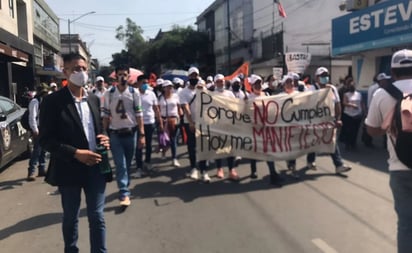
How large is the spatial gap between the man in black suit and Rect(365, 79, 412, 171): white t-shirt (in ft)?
7.28

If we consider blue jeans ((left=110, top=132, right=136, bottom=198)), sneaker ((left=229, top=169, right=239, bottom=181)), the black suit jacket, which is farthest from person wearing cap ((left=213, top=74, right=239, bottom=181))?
the black suit jacket

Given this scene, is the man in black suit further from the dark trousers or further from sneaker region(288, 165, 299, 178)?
the dark trousers

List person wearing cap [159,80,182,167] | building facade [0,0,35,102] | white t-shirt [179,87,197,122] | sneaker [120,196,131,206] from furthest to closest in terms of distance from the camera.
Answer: building facade [0,0,35,102]
person wearing cap [159,80,182,167]
white t-shirt [179,87,197,122]
sneaker [120,196,131,206]

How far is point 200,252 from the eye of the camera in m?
4.50

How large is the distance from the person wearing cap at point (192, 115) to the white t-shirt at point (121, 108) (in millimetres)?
1498

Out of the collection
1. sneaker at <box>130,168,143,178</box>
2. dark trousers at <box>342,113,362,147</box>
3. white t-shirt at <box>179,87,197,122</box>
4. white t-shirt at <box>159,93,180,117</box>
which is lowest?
sneaker at <box>130,168,143,178</box>

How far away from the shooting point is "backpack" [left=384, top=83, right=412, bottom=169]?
3.15m

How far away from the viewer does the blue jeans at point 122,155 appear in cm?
627

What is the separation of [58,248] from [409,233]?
3.40 metres

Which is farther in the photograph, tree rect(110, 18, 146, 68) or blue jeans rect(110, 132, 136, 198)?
tree rect(110, 18, 146, 68)

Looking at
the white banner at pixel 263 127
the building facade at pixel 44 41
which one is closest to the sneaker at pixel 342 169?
the white banner at pixel 263 127

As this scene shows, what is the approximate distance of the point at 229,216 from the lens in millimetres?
5668

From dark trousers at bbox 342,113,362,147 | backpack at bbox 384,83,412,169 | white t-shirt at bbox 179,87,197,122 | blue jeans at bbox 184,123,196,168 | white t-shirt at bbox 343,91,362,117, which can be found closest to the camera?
backpack at bbox 384,83,412,169

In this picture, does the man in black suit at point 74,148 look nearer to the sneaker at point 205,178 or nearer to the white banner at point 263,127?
the white banner at point 263,127
